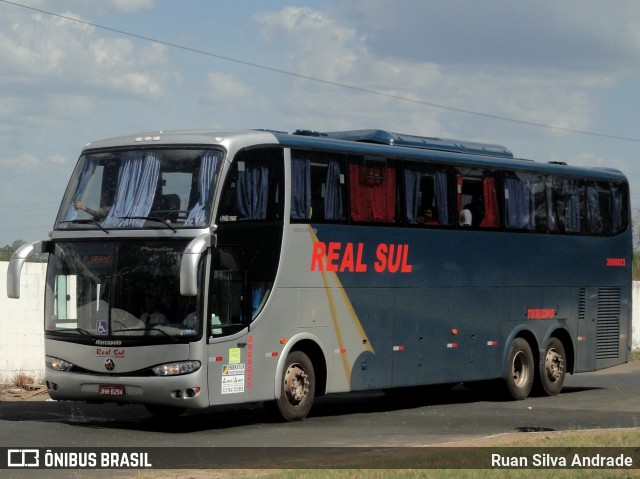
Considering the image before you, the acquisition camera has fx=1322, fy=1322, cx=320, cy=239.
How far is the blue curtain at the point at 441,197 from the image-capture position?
71.4 feet

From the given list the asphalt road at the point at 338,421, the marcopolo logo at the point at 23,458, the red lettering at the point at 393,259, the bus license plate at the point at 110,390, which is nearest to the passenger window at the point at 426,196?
the red lettering at the point at 393,259

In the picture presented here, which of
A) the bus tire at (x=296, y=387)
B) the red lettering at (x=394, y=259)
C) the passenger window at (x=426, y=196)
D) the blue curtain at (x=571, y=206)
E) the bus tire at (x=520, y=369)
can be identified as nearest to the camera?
the bus tire at (x=296, y=387)

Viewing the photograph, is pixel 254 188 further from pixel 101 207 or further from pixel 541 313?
pixel 541 313

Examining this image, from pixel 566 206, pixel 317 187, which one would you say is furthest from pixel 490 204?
pixel 317 187

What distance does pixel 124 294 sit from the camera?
685 inches

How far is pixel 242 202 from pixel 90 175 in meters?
2.31

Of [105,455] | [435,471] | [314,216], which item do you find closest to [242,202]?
[314,216]

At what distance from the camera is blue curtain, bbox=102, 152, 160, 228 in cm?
1775

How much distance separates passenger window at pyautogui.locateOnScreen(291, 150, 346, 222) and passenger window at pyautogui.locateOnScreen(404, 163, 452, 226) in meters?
1.69

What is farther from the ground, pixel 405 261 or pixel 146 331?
pixel 405 261

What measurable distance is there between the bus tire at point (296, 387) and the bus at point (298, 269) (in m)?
0.03

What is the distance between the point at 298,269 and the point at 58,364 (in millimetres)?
3603

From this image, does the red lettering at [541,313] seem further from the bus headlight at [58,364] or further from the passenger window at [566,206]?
the bus headlight at [58,364]

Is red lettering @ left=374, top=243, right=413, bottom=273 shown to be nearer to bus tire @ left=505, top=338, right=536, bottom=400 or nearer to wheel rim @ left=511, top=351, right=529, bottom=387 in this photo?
bus tire @ left=505, top=338, right=536, bottom=400
